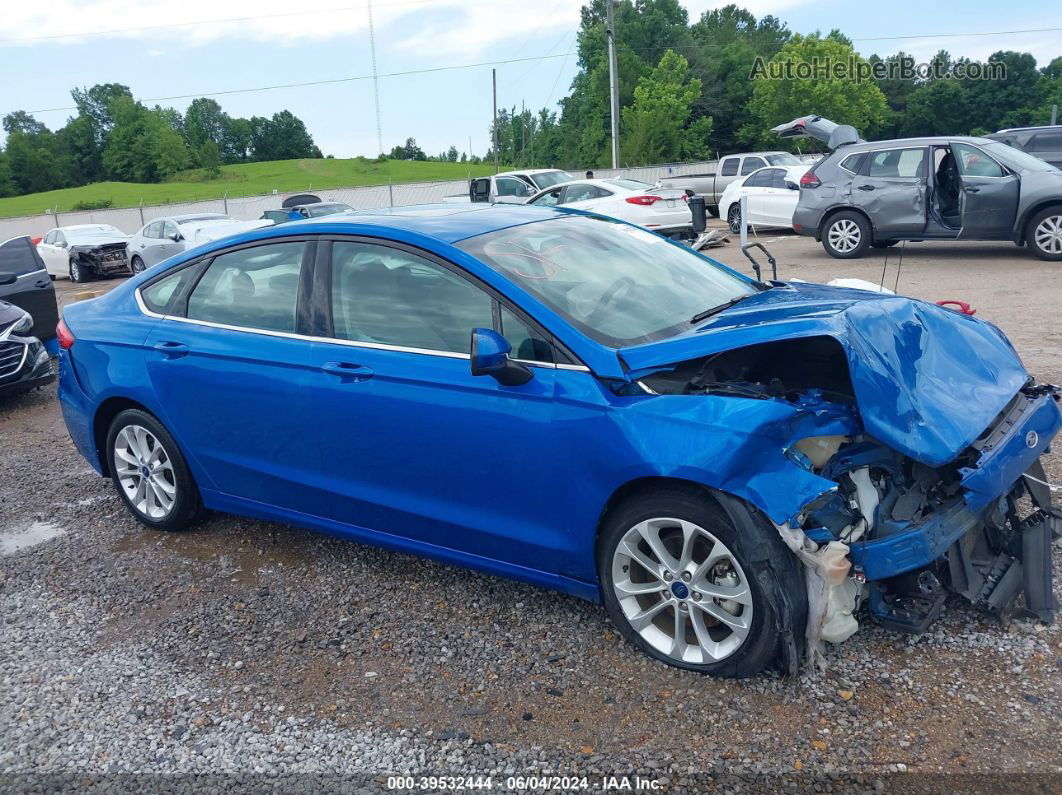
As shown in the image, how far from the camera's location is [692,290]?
12.7 feet

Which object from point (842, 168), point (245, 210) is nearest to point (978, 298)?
point (842, 168)

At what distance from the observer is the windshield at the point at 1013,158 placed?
11594 millimetres

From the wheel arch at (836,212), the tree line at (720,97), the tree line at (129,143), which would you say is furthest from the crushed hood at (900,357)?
the tree line at (129,143)

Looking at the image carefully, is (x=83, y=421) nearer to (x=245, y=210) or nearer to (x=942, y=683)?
(x=942, y=683)

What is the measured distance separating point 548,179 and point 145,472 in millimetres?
17704

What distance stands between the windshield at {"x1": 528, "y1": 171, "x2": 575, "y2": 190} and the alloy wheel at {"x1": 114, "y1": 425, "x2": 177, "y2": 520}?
55.7 ft

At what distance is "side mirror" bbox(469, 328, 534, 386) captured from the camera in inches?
120

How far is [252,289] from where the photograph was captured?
4098 millimetres

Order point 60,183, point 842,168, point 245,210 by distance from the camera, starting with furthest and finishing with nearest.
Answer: point 60,183 < point 245,210 < point 842,168

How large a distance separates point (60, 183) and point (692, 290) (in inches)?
4167

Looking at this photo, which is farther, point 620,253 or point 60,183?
point 60,183

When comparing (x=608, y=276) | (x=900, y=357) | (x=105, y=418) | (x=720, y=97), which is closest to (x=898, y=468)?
(x=900, y=357)

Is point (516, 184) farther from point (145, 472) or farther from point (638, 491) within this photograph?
point (638, 491)

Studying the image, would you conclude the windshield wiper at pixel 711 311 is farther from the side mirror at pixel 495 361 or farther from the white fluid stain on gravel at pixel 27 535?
the white fluid stain on gravel at pixel 27 535
